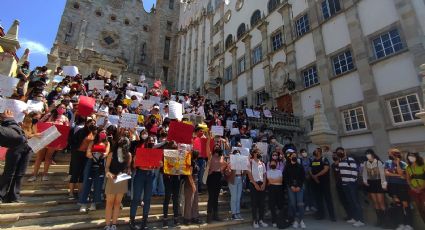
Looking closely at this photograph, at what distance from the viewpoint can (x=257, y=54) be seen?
77.5 feet

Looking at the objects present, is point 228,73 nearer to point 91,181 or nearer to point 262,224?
point 262,224

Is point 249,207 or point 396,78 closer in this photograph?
point 249,207

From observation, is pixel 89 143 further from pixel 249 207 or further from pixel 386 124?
pixel 386 124

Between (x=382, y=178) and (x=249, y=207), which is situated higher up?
(x=382, y=178)

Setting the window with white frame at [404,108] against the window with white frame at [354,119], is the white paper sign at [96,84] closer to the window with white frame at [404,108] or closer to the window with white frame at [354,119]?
the window with white frame at [354,119]

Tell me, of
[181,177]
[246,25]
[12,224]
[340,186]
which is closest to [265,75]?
[246,25]

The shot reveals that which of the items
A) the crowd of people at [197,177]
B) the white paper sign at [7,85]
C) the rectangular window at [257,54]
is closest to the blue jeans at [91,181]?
the crowd of people at [197,177]

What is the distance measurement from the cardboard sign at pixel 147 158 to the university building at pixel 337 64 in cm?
1215

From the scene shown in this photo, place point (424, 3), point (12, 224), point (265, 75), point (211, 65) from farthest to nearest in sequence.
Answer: point (211, 65), point (265, 75), point (424, 3), point (12, 224)

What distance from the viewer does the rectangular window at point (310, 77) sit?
17686 millimetres

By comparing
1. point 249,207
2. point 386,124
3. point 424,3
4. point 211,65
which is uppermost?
point 211,65

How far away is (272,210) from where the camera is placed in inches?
289

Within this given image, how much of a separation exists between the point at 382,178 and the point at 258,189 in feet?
11.6

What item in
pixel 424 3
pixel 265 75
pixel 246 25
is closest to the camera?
pixel 424 3
